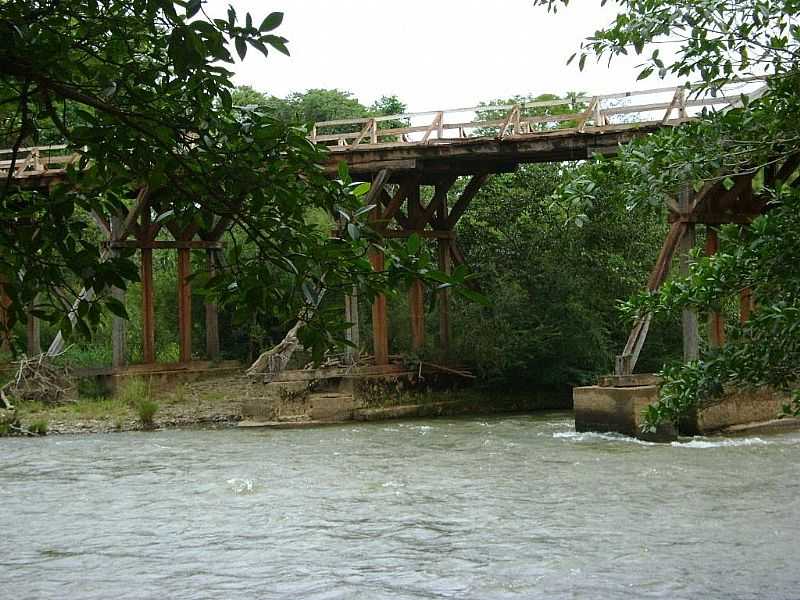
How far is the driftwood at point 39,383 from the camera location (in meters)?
22.5

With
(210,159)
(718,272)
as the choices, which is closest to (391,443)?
(718,272)

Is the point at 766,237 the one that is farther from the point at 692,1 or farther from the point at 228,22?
the point at 228,22

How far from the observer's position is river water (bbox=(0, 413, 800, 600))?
303 inches

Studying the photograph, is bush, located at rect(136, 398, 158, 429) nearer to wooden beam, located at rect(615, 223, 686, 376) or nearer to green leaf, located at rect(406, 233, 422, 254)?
wooden beam, located at rect(615, 223, 686, 376)

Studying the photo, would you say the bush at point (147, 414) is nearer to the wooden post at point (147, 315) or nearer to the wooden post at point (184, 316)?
the wooden post at point (147, 315)

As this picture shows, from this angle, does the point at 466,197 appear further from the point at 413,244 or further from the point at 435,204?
the point at 413,244

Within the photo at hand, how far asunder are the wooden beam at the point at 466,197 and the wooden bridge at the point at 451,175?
0.02m

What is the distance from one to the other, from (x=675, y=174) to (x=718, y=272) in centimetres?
56

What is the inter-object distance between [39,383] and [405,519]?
47.1 feet

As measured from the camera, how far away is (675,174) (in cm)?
565

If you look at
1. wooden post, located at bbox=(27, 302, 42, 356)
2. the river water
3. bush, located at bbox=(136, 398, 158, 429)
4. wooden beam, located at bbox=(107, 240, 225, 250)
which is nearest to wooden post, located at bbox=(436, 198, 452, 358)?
wooden beam, located at bbox=(107, 240, 225, 250)

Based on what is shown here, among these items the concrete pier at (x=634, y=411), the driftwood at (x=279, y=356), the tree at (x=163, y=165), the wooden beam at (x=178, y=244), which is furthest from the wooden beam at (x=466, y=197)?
the tree at (x=163, y=165)

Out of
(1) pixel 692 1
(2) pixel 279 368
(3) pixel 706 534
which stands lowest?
(3) pixel 706 534

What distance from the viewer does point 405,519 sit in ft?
34.2
